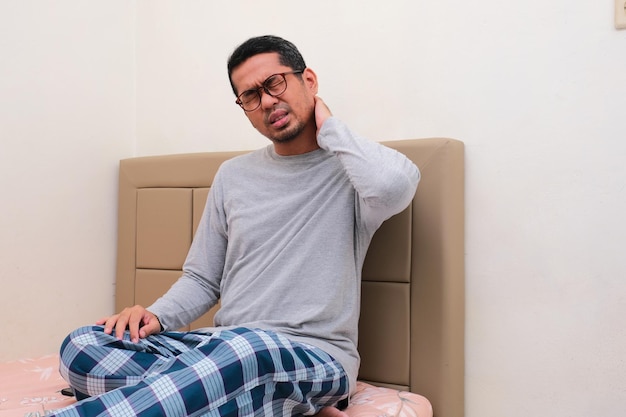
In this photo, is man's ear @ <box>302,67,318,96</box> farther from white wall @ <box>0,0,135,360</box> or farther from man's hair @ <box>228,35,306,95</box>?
white wall @ <box>0,0,135,360</box>

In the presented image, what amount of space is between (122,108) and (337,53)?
843 mm

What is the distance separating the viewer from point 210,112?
6.54 feet

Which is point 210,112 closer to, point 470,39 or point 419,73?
point 419,73

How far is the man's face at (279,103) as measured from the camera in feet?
4.73

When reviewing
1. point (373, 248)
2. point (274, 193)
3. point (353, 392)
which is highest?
→ point (274, 193)

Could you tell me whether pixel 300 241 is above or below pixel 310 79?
below

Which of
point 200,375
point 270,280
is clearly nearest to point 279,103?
point 270,280

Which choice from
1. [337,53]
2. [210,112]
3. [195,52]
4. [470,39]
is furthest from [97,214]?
[470,39]

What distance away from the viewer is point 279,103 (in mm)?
1440

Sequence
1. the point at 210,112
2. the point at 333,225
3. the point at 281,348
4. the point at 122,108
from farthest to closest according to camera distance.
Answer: the point at 122,108, the point at 210,112, the point at 333,225, the point at 281,348

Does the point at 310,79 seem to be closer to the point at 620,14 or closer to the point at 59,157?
the point at 620,14

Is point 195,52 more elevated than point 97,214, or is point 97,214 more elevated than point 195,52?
point 195,52

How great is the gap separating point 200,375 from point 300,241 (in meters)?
0.46

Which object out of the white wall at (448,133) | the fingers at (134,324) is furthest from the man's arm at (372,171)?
the fingers at (134,324)
